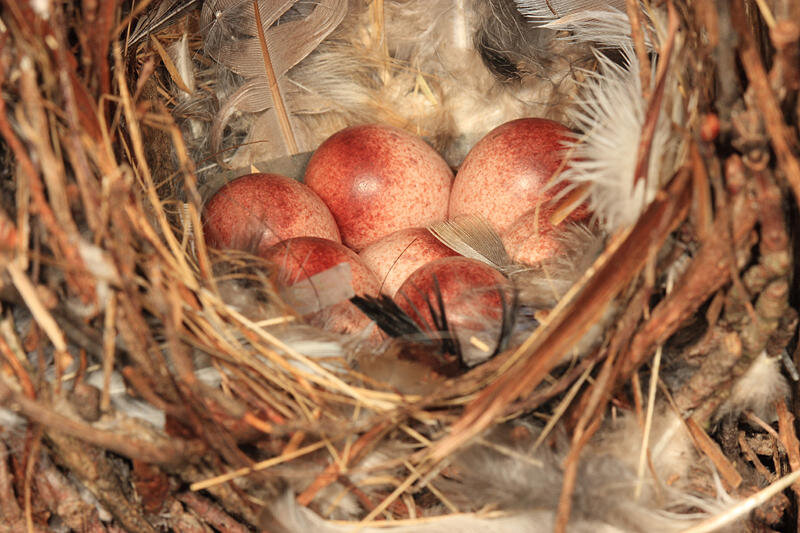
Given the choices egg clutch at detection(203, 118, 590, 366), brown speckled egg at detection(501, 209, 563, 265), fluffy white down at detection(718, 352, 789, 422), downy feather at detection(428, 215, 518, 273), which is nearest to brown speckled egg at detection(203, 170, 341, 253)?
egg clutch at detection(203, 118, 590, 366)

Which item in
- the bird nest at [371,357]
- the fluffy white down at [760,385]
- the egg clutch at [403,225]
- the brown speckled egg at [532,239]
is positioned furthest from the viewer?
the brown speckled egg at [532,239]

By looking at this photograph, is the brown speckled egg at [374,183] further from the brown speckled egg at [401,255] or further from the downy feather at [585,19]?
the downy feather at [585,19]

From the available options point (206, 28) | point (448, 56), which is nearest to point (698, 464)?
point (448, 56)

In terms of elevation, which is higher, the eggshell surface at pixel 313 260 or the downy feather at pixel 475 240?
the eggshell surface at pixel 313 260

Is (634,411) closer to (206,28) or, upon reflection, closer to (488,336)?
(488,336)

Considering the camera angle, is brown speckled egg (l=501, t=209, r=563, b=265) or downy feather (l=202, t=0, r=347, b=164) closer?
brown speckled egg (l=501, t=209, r=563, b=265)

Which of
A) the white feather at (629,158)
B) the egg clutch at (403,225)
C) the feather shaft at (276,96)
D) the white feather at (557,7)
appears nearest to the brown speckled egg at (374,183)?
the egg clutch at (403,225)

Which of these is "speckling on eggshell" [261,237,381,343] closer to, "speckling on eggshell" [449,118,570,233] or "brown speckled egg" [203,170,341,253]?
"brown speckled egg" [203,170,341,253]
